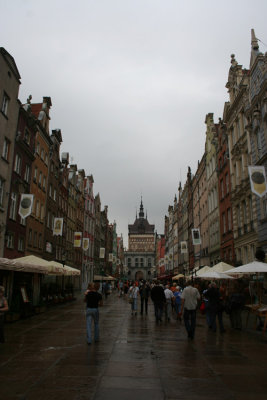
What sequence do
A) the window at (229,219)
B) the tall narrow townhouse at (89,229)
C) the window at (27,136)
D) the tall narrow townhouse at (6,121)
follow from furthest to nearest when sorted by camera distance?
the tall narrow townhouse at (89,229), the window at (229,219), the window at (27,136), the tall narrow townhouse at (6,121)

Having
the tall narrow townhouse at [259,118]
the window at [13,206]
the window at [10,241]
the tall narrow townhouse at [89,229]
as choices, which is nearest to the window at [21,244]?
the window at [10,241]

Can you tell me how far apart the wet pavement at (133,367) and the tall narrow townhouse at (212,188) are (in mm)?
26006

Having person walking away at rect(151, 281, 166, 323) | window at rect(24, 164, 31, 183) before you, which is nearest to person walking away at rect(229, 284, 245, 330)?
person walking away at rect(151, 281, 166, 323)

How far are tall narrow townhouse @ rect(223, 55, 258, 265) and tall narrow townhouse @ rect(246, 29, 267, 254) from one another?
0.95 m

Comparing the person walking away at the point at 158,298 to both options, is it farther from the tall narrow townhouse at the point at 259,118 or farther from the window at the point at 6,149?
the window at the point at 6,149

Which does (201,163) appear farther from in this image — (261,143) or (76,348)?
(76,348)

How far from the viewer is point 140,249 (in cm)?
17662

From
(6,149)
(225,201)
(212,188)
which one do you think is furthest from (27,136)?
(212,188)

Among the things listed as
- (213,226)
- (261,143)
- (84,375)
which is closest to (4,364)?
(84,375)

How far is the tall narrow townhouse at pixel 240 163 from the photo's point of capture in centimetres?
2638

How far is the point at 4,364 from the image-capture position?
7934 mm

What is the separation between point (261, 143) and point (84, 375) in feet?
67.3

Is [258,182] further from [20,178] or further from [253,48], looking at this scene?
[20,178]

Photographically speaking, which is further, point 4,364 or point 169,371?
point 4,364
